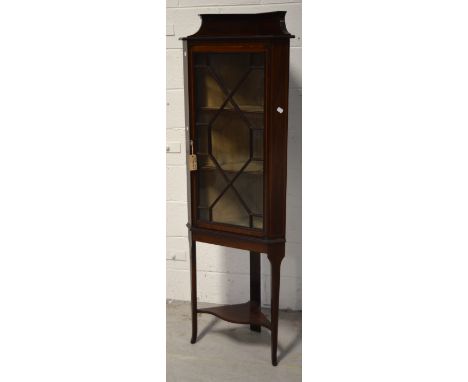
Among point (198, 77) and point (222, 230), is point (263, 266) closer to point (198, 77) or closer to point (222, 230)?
point (222, 230)

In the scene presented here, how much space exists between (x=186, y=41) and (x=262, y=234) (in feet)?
2.40

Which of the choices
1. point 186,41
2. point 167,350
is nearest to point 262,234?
point 167,350

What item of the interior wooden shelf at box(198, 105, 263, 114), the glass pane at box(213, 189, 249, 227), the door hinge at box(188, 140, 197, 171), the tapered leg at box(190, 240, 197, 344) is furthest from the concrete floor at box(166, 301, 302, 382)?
the interior wooden shelf at box(198, 105, 263, 114)

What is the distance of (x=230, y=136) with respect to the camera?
99.5 inches

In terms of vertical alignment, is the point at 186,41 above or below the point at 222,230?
above

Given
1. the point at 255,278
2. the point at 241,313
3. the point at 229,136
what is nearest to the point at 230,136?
the point at 229,136

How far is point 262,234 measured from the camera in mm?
2492

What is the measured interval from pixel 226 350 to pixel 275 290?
278mm

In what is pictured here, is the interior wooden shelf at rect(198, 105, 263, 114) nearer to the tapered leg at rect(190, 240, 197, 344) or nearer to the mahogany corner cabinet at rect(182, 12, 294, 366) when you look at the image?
the mahogany corner cabinet at rect(182, 12, 294, 366)

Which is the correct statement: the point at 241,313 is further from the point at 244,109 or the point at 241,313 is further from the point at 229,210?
the point at 244,109

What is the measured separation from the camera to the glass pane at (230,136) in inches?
96.4

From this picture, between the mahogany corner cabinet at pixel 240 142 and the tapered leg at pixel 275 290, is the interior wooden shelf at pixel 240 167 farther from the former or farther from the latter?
the tapered leg at pixel 275 290

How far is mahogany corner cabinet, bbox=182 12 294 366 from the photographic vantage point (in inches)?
94.3

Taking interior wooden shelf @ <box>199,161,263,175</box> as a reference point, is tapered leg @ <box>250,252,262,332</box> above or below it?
below
